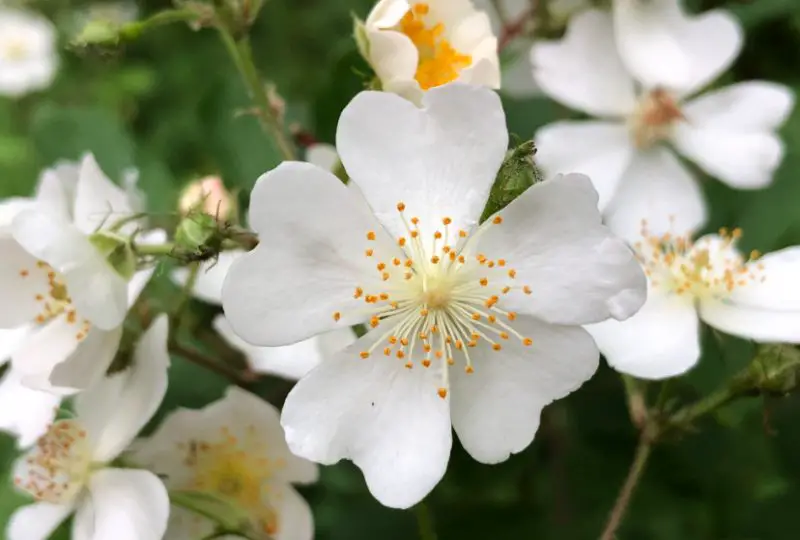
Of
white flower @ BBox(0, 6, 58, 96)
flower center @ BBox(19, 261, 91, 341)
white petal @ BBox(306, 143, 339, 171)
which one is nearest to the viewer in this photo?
flower center @ BBox(19, 261, 91, 341)

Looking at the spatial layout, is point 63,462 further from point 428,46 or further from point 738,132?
point 738,132

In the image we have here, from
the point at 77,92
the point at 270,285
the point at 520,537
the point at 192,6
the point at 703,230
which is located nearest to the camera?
the point at 270,285

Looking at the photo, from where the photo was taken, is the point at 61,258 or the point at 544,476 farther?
the point at 544,476

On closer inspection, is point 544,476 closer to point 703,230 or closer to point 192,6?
point 703,230

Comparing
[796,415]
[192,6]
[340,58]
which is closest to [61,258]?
[192,6]

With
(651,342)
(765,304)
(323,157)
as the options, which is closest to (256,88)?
(323,157)

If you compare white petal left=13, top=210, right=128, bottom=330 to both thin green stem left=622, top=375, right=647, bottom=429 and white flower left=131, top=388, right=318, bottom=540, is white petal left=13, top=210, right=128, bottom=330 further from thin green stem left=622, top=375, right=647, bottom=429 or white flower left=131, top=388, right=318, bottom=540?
thin green stem left=622, top=375, right=647, bottom=429

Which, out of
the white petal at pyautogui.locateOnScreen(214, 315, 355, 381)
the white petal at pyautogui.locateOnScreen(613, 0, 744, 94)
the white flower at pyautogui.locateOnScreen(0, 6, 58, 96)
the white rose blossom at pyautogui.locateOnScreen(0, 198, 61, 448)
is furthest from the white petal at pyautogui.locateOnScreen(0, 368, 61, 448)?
the white flower at pyautogui.locateOnScreen(0, 6, 58, 96)
